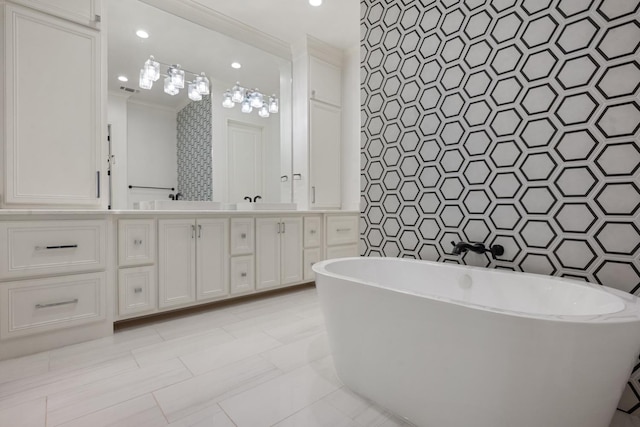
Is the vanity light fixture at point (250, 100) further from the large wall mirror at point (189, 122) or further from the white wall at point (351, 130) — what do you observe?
the white wall at point (351, 130)

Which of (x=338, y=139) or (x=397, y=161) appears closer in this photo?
(x=397, y=161)

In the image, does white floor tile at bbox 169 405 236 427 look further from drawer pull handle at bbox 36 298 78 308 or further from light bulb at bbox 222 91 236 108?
light bulb at bbox 222 91 236 108

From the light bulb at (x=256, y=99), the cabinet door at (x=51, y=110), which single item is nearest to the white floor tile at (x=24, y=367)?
the cabinet door at (x=51, y=110)

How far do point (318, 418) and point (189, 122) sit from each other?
2.69 meters

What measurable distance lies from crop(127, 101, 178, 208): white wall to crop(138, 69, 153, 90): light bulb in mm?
171

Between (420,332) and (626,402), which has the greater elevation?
(420,332)

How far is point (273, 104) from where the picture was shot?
3.61 meters

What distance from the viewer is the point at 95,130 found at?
220 cm

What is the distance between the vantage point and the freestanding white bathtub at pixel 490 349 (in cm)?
87

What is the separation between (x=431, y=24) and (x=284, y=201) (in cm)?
231

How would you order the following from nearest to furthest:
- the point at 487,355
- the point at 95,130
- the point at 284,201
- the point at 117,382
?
the point at 487,355
the point at 117,382
the point at 95,130
the point at 284,201

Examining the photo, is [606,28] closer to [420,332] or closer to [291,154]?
[420,332]

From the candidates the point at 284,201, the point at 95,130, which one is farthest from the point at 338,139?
the point at 95,130

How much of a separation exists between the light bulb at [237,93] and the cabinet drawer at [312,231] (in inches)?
56.4
